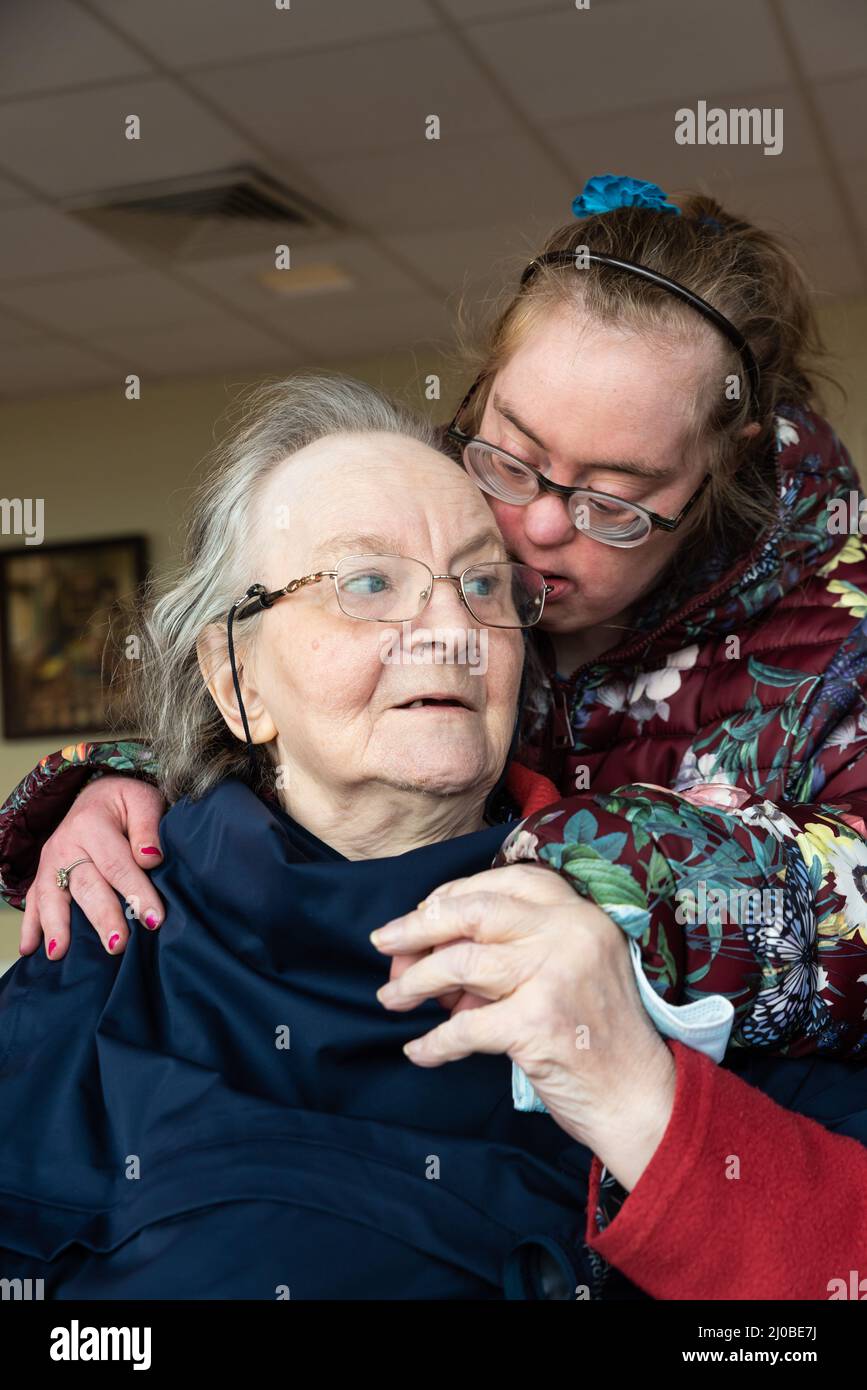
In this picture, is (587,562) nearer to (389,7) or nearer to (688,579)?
(688,579)

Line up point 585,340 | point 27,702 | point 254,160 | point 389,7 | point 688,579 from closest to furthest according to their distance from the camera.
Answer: point 585,340 → point 688,579 → point 389,7 → point 254,160 → point 27,702

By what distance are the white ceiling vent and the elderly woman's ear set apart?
3.51 m

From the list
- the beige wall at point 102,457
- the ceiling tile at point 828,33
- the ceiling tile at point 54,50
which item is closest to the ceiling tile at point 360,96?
the ceiling tile at point 54,50

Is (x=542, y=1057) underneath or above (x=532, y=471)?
underneath

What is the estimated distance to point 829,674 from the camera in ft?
5.52

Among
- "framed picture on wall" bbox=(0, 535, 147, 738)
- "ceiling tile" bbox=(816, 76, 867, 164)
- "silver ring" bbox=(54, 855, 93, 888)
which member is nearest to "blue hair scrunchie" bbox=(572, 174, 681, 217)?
"silver ring" bbox=(54, 855, 93, 888)

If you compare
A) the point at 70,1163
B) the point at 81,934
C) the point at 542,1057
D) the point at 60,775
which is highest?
the point at 60,775

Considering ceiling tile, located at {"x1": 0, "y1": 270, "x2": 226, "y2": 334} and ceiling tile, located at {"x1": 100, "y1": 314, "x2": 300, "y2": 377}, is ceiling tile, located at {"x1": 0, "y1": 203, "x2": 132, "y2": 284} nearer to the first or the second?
ceiling tile, located at {"x1": 0, "y1": 270, "x2": 226, "y2": 334}

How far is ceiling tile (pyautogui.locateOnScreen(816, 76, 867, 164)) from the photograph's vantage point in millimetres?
4242

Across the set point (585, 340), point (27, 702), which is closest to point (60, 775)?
point (585, 340)

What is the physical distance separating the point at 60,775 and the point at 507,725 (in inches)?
23.7

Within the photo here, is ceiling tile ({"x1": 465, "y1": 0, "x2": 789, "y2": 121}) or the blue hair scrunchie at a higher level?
ceiling tile ({"x1": 465, "y1": 0, "x2": 789, "y2": 121})

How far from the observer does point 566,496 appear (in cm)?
167

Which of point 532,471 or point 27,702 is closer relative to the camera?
point 532,471
